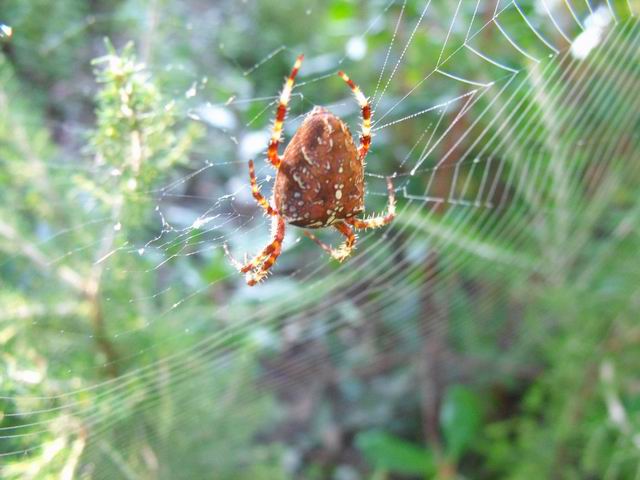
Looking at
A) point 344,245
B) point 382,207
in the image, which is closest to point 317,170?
point 344,245

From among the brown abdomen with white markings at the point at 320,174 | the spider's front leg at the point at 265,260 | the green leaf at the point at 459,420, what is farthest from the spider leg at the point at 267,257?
the green leaf at the point at 459,420

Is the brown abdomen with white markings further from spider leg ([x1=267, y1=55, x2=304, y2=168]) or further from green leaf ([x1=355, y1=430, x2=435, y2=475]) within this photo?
green leaf ([x1=355, y1=430, x2=435, y2=475])

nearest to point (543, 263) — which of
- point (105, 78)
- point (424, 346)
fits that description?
point (424, 346)

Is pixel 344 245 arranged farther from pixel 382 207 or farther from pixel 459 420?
pixel 459 420

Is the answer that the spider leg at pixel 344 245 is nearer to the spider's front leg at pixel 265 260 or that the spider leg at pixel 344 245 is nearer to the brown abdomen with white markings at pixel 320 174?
the spider's front leg at pixel 265 260

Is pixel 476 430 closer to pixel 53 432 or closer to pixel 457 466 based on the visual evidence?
pixel 457 466

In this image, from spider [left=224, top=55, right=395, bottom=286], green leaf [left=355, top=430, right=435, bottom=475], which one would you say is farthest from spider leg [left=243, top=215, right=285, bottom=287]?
green leaf [left=355, top=430, right=435, bottom=475]
